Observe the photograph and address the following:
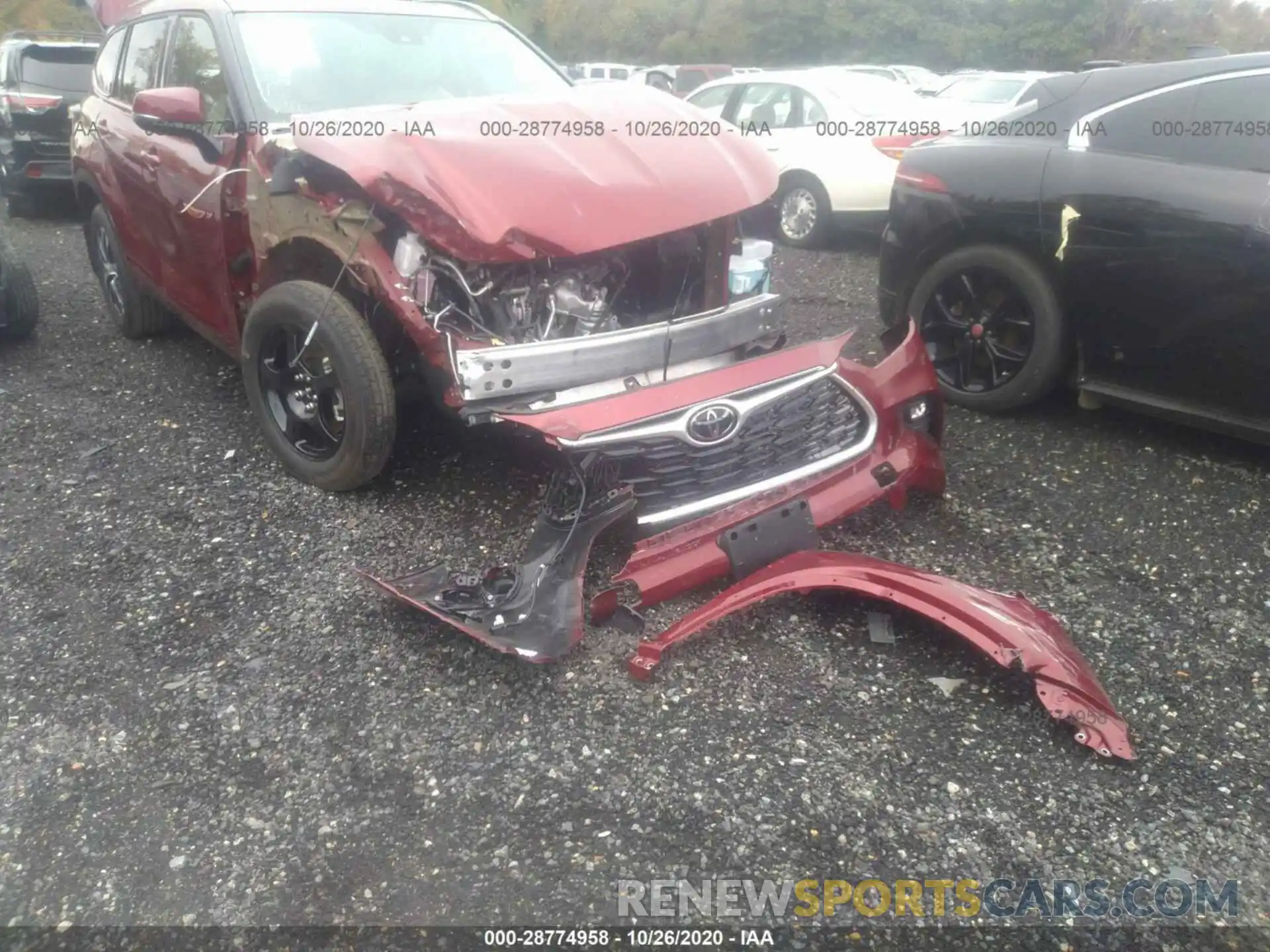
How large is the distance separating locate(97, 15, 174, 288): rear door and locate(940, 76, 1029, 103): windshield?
10.8 metres

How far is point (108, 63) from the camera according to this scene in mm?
5070

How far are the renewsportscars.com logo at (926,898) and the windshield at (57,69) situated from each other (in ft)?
31.6

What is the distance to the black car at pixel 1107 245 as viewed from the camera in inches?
135

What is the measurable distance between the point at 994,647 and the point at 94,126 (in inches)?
203

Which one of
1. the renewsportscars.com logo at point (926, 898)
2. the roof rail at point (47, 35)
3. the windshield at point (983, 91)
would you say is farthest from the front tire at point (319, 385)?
the windshield at point (983, 91)

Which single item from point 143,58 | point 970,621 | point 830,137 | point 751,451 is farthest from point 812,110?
point 970,621

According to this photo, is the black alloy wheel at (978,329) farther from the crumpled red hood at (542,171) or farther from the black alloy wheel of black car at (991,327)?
the crumpled red hood at (542,171)

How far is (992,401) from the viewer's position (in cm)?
420

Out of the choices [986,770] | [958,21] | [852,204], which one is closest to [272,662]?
[986,770]

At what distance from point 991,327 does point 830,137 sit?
4.24 metres

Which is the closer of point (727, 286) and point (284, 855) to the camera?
point (284, 855)

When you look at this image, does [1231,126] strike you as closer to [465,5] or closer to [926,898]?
[926,898]

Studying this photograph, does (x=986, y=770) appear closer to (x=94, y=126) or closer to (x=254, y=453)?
(x=254, y=453)

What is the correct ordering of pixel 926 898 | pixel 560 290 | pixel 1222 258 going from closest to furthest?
pixel 926 898, pixel 560 290, pixel 1222 258
